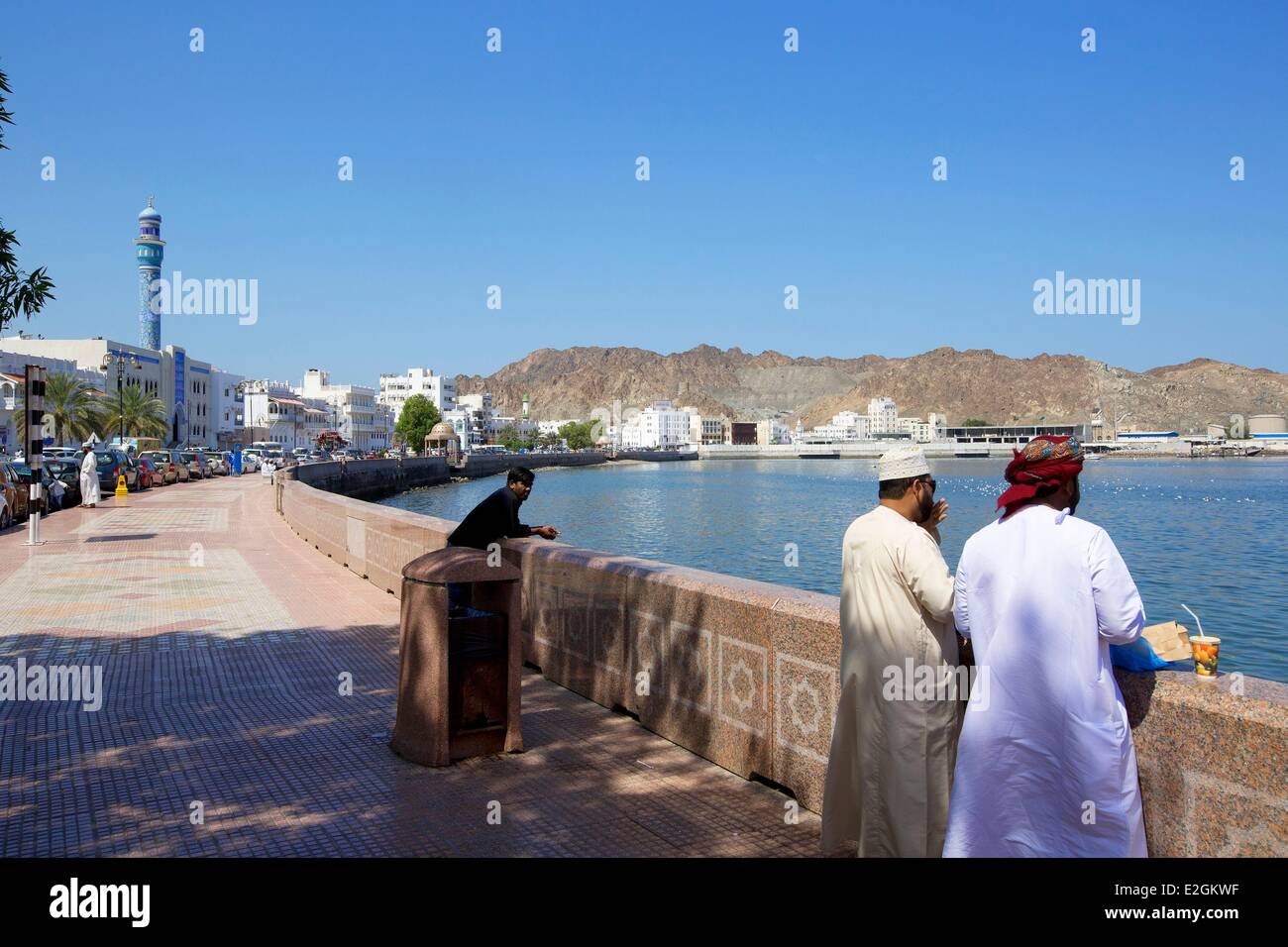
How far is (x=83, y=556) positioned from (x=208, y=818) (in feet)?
41.8

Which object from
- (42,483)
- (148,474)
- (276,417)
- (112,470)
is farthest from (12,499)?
(276,417)

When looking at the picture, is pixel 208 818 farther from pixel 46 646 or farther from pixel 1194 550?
pixel 1194 550

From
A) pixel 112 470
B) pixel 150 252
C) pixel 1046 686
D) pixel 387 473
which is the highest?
pixel 150 252

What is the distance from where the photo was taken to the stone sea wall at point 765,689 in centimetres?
296

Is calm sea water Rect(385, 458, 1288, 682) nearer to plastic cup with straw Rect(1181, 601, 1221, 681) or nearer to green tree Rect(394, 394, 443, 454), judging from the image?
plastic cup with straw Rect(1181, 601, 1221, 681)

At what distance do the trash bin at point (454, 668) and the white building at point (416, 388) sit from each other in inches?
7093

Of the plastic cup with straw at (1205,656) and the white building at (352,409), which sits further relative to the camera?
the white building at (352,409)

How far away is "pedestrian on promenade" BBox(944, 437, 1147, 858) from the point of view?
9.69ft

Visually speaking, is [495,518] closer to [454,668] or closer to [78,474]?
[454,668]

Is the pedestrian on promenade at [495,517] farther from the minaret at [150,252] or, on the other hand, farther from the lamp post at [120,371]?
the minaret at [150,252]

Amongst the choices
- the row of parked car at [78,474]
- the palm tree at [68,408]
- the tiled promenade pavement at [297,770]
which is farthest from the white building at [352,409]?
the tiled promenade pavement at [297,770]

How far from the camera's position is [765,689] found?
5.10m

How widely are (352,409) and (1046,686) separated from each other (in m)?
159
